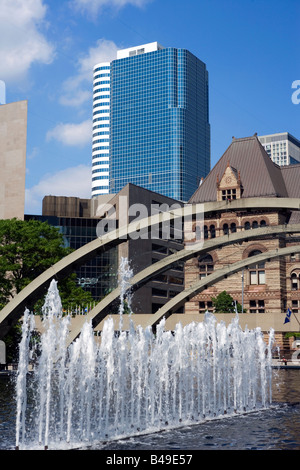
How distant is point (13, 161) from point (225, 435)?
54697 millimetres

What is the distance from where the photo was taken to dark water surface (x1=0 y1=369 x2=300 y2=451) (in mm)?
13490

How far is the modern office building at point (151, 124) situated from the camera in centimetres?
16000

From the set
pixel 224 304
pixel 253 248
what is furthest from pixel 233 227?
pixel 224 304

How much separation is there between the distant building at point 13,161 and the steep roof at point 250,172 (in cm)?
2475

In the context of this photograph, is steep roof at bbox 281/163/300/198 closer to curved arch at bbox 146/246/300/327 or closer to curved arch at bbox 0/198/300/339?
curved arch at bbox 146/246/300/327

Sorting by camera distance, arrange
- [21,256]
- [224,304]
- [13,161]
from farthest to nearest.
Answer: [13,161] < [224,304] < [21,256]

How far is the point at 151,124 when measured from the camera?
162375 mm

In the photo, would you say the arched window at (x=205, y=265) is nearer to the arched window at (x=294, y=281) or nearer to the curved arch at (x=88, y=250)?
the arched window at (x=294, y=281)

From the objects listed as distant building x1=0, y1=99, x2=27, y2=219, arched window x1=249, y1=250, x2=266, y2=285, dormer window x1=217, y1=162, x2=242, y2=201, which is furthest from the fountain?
dormer window x1=217, y1=162, x2=242, y2=201

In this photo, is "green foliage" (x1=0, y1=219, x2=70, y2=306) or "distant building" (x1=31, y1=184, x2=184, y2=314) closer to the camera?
"green foliage" (x1=0, y1=219, x2=70, y2=306)

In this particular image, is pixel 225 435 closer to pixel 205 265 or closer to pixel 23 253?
pixel 23 253

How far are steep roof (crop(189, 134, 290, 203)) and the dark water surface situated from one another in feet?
181
